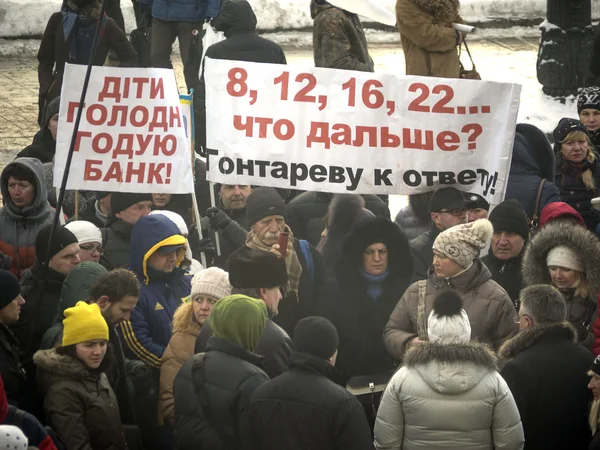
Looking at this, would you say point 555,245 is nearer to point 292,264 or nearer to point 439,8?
point 292,264

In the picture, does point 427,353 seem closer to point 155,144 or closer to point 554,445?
point 554,445

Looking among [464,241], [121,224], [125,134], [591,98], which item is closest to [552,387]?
[464,241]

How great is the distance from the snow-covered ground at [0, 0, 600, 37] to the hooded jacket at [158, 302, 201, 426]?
10912 millimetres

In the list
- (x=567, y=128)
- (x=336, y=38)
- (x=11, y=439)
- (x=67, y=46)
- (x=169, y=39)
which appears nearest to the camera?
(x=11, y=439)

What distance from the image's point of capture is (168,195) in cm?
1023

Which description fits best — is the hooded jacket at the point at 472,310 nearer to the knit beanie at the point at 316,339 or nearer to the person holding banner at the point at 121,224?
the knit beanie at the point at 316,339

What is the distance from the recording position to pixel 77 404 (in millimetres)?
7402

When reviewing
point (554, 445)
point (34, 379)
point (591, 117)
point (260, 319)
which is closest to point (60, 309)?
point (34, 379)

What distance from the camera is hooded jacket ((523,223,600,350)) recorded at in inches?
336

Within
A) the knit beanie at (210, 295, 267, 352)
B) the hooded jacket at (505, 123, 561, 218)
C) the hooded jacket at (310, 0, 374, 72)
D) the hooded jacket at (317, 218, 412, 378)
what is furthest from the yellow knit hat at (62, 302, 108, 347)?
the hooded jacket at (310, 0, 374, 72)

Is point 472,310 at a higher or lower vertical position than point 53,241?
lower

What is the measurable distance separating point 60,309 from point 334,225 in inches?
86.0

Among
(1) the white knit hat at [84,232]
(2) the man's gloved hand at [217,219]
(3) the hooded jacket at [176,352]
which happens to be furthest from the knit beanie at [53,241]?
(2) the man's gloved hand at [217,219]

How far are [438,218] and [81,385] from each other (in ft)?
9.24
